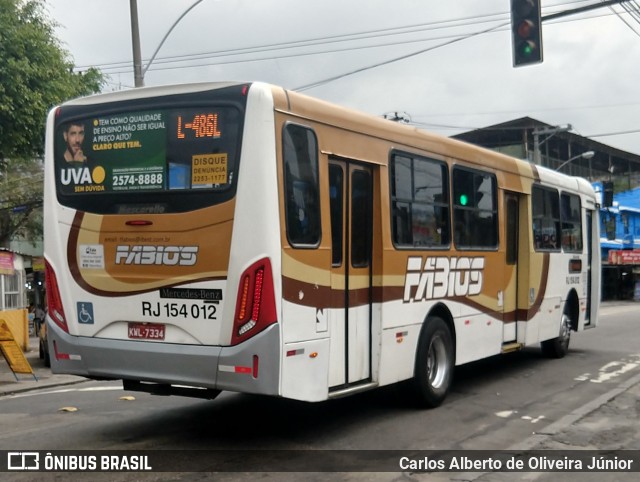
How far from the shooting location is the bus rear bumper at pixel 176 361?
20.4 ft

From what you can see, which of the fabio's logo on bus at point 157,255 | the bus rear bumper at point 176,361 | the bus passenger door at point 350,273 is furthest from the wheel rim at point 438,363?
the fabio's logo on bus at point 157,255

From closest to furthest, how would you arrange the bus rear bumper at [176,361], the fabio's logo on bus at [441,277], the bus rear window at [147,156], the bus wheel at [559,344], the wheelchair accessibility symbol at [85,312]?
the bus rear bumper at [176,361], the bus rear window at [147,156], the wheelchair accessibility symbol at [85,312], the fabio's logo on bus at [441,277], the bus wheel at [559,344]

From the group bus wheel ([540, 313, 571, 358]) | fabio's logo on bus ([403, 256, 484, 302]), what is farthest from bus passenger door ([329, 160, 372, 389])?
bus wheel ([540, 313, 571, 358])

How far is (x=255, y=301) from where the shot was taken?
626 centimetres

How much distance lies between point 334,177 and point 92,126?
2.41 meters

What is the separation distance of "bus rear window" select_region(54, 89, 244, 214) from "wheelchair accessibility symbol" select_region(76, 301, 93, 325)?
2.96ft

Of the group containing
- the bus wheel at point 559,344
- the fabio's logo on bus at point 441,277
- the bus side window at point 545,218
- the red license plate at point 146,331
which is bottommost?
the bus wheel at point 559,344

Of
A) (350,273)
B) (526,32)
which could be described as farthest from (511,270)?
(350,273)

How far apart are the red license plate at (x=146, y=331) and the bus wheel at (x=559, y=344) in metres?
8.74

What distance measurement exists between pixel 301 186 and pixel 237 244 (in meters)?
0.86

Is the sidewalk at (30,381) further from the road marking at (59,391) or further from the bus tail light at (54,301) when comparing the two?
the bus tail light at (54,301)

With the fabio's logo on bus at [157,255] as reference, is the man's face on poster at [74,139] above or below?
above

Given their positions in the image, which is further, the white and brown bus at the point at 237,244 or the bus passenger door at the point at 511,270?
the bus passenger door at the point at 511,270

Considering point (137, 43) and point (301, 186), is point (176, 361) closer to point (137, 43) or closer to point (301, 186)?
point (301, 186)
